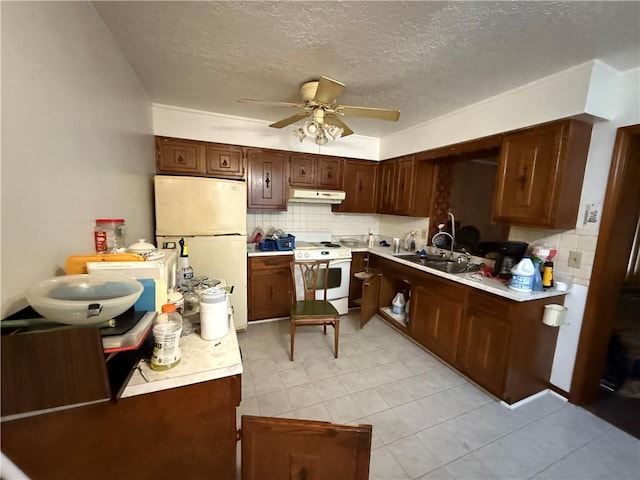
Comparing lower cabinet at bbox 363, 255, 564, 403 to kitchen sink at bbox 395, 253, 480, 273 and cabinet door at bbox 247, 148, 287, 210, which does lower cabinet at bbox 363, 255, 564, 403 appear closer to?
kitchen sink at bbox 395, 253, 480, 273

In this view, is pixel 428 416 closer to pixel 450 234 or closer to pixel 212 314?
pixel 212 314

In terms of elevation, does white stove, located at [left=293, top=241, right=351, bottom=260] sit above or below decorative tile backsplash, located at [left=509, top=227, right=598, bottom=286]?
below

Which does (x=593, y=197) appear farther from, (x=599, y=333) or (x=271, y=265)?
(x=271, y=265)

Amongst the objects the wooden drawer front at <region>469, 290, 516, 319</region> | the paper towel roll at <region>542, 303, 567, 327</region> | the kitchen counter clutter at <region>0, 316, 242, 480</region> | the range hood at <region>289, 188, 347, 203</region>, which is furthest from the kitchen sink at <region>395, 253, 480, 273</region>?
the kitchen counter clutter at <region>0, 316, 242, 480</region>

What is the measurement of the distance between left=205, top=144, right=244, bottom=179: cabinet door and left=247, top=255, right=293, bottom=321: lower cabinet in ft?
3.37

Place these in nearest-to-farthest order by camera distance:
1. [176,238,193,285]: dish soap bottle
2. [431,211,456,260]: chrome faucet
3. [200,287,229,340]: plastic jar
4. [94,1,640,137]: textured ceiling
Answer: [200,287,229,340]: plastic jar, [94,1,640,137]: textured ceiling, [176,238,193,285]: dish soap bottle, [431,211,456,260]: chrome faucet

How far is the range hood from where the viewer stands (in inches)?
124

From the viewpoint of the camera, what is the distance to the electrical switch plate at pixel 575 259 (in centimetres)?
192

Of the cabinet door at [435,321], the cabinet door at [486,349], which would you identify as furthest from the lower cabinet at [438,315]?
the cabinet door at [486,349]

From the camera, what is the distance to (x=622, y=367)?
78.9 inches

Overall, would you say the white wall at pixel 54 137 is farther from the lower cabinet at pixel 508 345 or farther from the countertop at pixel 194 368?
the lower cabinet at pixel 508 345

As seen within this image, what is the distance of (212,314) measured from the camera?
109cm

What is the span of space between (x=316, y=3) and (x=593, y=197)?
2227mm

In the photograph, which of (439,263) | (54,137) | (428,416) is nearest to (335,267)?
(439,263)
